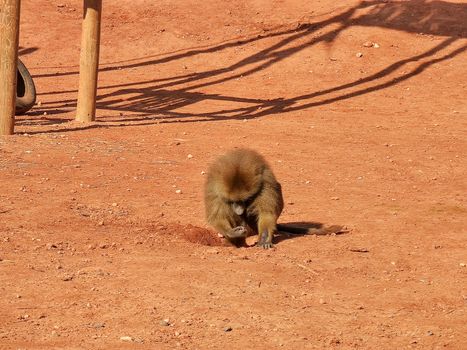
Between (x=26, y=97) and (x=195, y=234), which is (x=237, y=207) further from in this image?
(x=26, y=97)

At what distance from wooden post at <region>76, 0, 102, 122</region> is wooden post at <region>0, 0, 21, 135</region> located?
1.92 metres

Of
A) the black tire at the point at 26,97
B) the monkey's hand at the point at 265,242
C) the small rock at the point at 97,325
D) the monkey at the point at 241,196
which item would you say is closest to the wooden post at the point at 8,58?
the black tire at the point at 26,97

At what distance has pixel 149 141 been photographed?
1248cm

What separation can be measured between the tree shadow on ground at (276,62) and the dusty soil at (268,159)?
0.06 meters

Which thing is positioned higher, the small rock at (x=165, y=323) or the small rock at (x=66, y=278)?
the small rock at (x=165, y=323)

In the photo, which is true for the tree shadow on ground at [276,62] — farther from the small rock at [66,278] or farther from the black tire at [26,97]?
the small rock at [66,278]

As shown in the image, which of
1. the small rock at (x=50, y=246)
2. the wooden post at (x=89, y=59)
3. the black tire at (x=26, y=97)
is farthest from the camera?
the black tire at (x=26, y=97)

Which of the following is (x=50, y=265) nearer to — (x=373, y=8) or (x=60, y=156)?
(x=60, y=156)

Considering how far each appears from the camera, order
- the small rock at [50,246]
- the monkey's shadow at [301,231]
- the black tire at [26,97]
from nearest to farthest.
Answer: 1. the small rock at [50,246]
2. the monkey's shadow at [301,231]
3. the black tire at [26,97]

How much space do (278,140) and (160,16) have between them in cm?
1023

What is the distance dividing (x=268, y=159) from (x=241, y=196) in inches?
149

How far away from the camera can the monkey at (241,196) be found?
26.1 feet

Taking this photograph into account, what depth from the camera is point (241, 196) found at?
8.00 m

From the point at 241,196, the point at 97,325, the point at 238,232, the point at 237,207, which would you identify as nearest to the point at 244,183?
the point at 241,196
